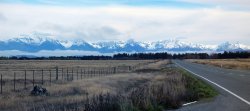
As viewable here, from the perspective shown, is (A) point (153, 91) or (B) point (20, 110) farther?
(A) point (153, 91)

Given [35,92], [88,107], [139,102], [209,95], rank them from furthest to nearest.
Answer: [35,92] → [209,95] → [139,102] → [88,107]

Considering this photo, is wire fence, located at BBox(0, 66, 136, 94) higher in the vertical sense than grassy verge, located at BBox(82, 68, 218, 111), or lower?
lower

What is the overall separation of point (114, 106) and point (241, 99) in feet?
24.1

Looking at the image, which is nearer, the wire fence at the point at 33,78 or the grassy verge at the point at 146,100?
the grassy verge at the point at 146,100

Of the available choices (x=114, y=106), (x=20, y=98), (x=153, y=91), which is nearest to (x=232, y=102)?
(x=153, y=91)

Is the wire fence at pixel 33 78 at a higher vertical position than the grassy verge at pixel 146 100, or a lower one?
lower

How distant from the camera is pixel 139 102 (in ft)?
53.6

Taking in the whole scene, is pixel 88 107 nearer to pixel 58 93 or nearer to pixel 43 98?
pixel 43 98

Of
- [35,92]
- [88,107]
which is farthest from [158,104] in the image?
[35,92]

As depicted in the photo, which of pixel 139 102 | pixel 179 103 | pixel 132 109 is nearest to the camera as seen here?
pixel 132 109

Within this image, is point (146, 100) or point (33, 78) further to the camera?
point (33, 78)

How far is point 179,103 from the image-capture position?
18.0 m

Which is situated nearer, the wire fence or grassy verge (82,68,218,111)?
grassy verge (82,68,218,111)

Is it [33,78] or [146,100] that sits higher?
[146,100]
